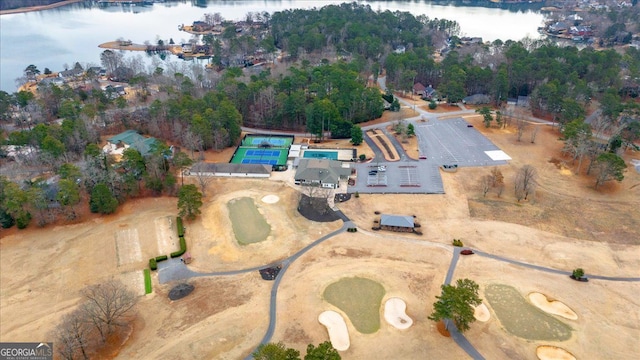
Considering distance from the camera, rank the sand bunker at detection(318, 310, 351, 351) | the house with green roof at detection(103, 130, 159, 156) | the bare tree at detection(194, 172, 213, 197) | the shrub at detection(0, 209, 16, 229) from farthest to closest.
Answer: the house with green roof at detection(103, 130, 159, 156) → the bare tree at detection(194, 172, 213, 197) → the shrub at detection(0, 209, 16, 229) → the sand bunker at detection(318, 310, 351, 351)

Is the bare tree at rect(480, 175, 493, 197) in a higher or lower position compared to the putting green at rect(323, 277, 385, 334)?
higher

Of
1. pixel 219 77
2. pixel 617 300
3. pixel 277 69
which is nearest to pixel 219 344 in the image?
pixel 617 300

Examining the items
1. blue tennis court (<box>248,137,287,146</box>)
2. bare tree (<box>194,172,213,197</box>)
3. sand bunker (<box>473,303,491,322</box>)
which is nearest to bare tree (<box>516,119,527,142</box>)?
blue tennis court (<box>248,137,287,146</box>)

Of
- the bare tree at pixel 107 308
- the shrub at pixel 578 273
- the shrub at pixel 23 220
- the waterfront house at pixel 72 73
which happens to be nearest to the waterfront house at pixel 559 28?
the shrub at pixel 578 273

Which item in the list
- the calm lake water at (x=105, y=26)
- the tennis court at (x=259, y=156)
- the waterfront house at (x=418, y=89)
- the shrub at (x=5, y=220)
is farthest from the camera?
the calm lake water at (x=105, y=26)

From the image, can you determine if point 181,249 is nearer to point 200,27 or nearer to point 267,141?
point 267,141

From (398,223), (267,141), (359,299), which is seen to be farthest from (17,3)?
(359,299)

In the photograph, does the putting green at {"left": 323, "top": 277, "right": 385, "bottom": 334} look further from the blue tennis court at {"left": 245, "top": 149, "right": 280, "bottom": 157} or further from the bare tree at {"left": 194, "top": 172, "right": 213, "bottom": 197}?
the blue tennis court at {"left": 245, "top": 149, "right": 280, "bottom": 157}

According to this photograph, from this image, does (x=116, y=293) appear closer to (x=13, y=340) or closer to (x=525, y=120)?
(x=13, y=340)

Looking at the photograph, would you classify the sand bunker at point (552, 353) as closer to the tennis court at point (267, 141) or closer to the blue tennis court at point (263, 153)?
the blue tennis court at point (263, 153)
